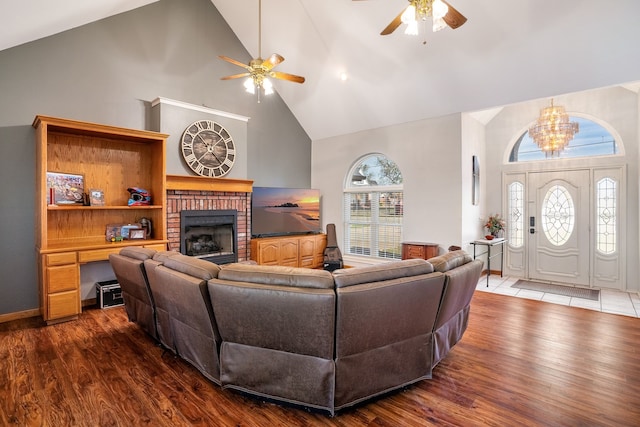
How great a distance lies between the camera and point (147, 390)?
7.33 feet

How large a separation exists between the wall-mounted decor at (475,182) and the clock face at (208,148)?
4273mm

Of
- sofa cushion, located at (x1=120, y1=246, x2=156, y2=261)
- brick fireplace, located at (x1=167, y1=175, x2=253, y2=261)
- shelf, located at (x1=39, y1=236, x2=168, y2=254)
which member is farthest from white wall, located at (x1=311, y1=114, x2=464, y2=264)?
sofa cushion, located at (x1=120, y1=246, x2=156, y2=261)

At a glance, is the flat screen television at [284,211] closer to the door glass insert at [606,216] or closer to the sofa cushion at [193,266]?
the sofa cushion at [193,266]

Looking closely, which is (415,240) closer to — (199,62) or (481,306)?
(481,306)

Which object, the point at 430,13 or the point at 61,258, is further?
the point at 61,258

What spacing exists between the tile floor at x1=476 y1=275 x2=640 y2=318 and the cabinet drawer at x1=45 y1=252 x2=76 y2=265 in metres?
5.71

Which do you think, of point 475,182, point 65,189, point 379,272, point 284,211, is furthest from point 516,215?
point 65,189

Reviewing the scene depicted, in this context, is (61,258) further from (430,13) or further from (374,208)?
(374,208)

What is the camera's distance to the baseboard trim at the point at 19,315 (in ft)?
11.7

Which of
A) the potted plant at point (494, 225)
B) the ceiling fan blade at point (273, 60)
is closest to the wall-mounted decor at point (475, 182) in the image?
the potted plant at point (494, 225)

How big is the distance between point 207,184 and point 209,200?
283mm

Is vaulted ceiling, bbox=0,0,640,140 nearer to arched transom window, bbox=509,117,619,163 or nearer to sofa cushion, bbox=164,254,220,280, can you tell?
arched transom window, bbox=509,117,619,163

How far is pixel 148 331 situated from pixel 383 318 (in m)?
2.41

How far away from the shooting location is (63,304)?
136 inches
